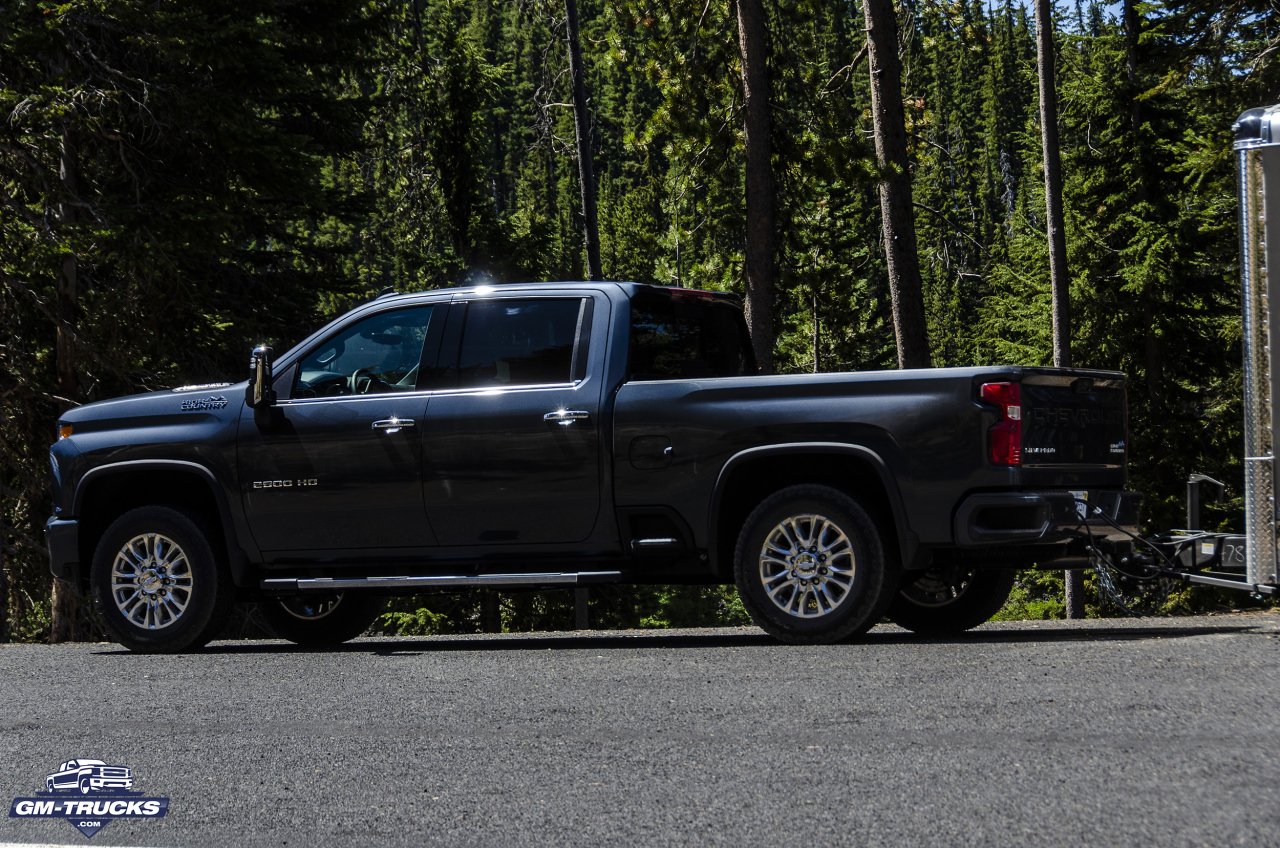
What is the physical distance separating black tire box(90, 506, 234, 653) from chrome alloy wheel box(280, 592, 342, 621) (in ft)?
3.22

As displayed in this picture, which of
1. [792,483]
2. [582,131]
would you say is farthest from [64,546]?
[582,131]

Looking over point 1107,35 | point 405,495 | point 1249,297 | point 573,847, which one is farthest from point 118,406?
point 1107,35

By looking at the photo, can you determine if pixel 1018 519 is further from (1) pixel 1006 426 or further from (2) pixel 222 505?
(2) pixel 222 505

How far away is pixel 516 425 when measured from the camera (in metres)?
9.09

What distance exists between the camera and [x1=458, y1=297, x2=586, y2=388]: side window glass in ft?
30.4

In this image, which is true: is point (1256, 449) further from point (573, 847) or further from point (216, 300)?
point (216, 300)

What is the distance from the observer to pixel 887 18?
16656mm

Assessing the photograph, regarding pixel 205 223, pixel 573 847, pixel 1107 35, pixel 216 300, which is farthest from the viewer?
pixel 1107 35

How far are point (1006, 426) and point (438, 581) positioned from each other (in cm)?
351

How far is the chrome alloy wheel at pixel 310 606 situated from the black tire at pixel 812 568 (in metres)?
3.58

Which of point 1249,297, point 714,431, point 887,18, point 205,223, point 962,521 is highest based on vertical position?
point 887,18

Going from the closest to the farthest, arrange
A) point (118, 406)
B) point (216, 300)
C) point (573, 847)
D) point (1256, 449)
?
1. point (573, 847)
2. point (1256, 449)
3. point (118, 406)
4. point (216, 300)

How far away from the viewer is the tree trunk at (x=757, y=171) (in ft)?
61.0

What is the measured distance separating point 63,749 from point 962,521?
4.63 meters
